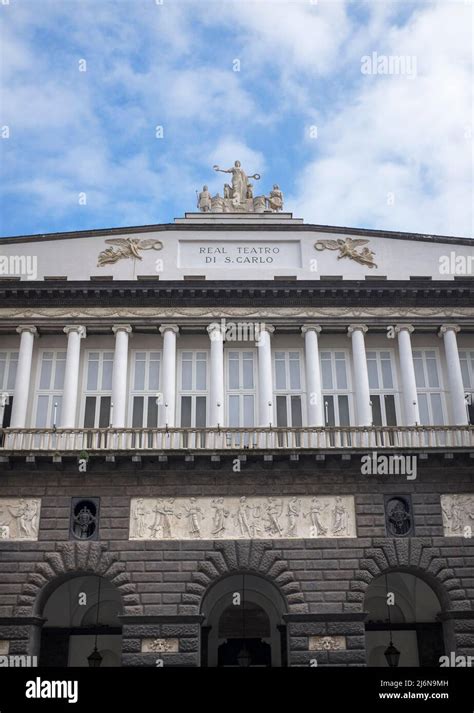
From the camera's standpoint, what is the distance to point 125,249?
36.9 meters

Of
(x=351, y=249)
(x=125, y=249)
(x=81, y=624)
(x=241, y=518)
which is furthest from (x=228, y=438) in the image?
(x=351, y=249)

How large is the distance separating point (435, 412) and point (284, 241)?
10.6m

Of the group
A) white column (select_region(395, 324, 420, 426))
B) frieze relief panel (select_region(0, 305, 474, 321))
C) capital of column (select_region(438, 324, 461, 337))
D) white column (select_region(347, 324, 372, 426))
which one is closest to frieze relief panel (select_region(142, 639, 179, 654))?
white column (select_region(347, 324, 372, 426))

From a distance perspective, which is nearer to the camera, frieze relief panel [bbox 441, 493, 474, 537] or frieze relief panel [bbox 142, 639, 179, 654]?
frieze relief panel [bbox 142, 639, 179, 654]

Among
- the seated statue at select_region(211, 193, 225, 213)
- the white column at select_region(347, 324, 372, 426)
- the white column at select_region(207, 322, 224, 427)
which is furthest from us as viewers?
the seated statue at select_region(211, 193, 225, 213)

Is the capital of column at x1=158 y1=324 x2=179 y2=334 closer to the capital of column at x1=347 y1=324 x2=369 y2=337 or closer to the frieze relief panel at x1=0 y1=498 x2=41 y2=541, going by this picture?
the capital of column at x1=347 y1=324 x2=369 y2=337

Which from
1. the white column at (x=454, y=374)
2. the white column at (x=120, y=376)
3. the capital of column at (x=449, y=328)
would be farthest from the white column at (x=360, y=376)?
the white column at (x=120, y=376)

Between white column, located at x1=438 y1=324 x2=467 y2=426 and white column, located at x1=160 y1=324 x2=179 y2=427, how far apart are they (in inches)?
466

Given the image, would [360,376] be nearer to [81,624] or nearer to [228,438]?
[228,438]

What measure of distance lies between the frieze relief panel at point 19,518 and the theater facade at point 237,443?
0.26ft

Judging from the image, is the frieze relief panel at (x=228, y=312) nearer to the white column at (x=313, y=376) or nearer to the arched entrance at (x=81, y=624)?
the white column at (x=313, y=376)

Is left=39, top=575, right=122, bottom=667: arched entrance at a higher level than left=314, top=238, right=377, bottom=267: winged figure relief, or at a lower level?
lower

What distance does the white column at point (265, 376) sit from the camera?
109 ft

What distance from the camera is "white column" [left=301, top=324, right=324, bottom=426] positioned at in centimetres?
3322
